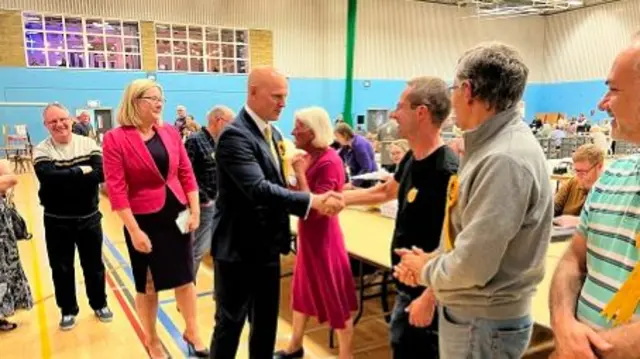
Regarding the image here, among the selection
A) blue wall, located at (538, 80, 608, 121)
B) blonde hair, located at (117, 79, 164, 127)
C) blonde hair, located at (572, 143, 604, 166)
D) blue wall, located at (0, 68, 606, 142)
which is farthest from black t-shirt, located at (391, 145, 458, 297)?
blue wall, located at (538, 80, 608, 121)

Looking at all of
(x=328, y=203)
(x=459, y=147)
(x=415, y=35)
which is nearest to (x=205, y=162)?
(x=328, y=203)

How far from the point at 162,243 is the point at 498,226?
79.5 inches

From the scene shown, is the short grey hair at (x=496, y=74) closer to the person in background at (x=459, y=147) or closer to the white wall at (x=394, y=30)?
the person in background at (x=459, y=147)

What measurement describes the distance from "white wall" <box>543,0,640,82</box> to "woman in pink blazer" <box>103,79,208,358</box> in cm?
1854

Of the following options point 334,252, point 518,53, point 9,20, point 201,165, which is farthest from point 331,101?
point 518,53

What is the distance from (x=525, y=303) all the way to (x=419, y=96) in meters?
0.76

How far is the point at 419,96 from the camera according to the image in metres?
1.74

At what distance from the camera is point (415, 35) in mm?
18484

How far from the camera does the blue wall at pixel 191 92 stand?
1312 cm

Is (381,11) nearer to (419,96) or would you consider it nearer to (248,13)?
(248,13)

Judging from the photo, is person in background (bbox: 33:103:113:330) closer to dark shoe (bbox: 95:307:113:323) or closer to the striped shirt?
the striped shirt

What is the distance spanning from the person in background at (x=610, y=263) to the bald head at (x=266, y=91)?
131 cm

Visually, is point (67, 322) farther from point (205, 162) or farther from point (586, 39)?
point (586, 39)

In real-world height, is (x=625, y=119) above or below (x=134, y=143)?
above
